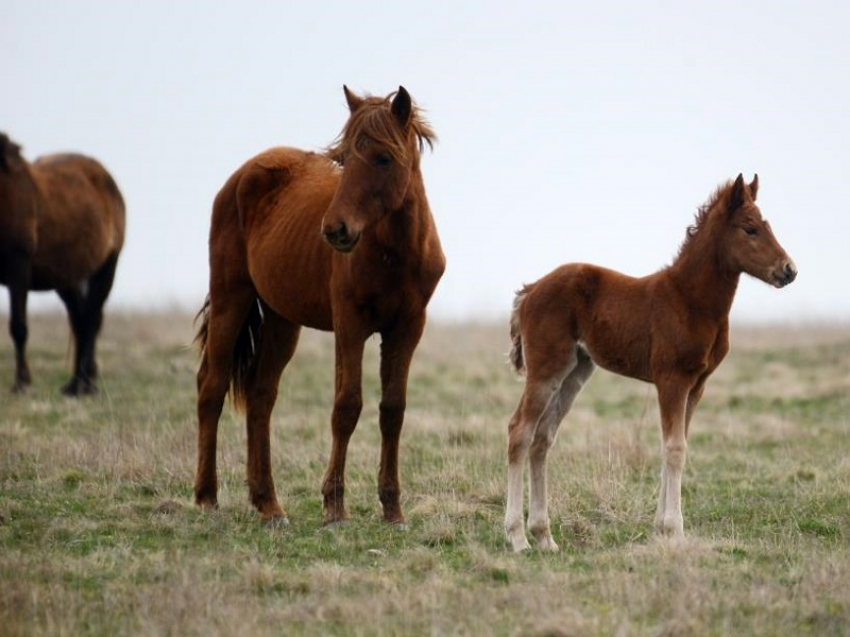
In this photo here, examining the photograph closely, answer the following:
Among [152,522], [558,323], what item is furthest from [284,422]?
[558,323]

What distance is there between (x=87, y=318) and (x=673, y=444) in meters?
10.2

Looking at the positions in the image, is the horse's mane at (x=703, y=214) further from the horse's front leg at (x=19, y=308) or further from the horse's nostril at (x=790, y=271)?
the horse's front leg at (x=19, y=308)

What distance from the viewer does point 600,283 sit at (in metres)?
7.95

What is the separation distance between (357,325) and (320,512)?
64.8 inches

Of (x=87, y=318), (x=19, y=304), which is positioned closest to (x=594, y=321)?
(x=19, y=304)

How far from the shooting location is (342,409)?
8273 mm

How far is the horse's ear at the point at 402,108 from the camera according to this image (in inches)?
314

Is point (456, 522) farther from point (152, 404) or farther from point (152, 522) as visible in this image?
point (152, 404)

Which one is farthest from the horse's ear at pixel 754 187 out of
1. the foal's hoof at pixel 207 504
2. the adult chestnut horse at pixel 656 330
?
the foal's hoof at pixel 207 504

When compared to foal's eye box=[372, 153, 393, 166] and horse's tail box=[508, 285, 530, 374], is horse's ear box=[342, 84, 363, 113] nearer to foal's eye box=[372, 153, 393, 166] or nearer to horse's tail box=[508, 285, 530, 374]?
foal's eye box=[372, 153, 393, 166]

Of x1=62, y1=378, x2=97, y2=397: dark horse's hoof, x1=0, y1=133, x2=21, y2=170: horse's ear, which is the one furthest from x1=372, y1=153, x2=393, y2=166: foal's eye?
x1=0, y1=133, x2=21, y2=170: horse's ear

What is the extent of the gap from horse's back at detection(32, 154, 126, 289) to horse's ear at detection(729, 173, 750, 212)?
10017 millimetres

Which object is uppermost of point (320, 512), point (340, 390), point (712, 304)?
point (712, 304)

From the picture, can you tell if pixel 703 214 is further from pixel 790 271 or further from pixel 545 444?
pixel 545 444
